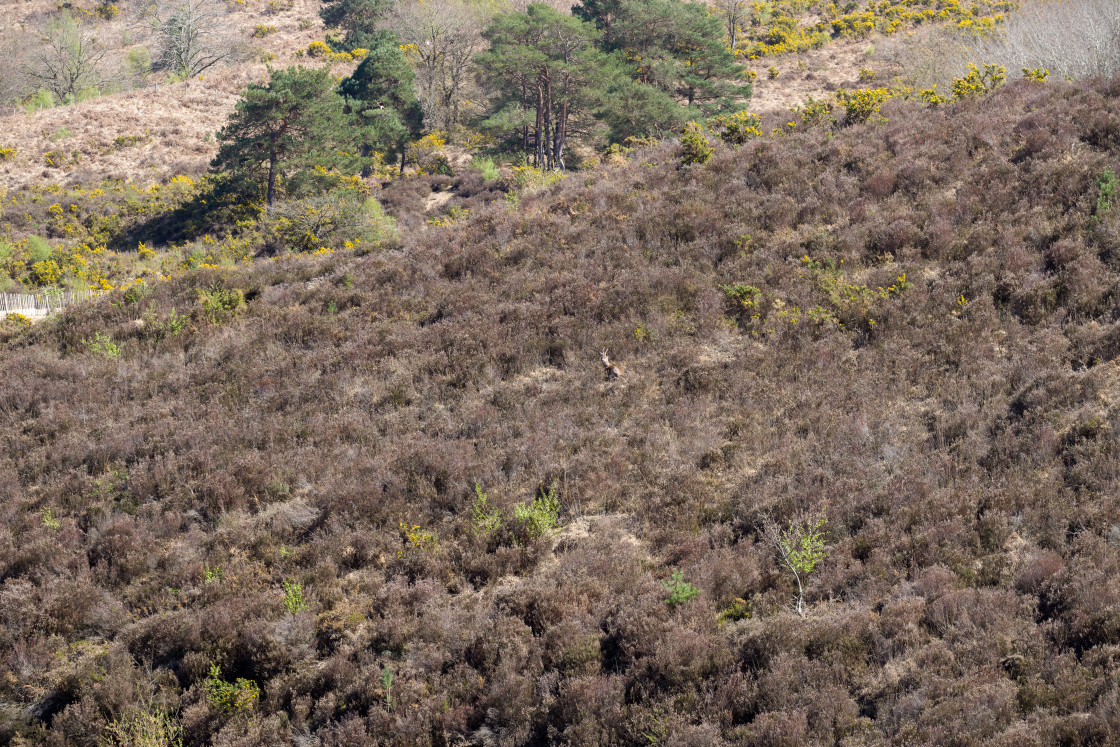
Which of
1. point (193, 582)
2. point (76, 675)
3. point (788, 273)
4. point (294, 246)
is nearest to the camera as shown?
point (76, 675)

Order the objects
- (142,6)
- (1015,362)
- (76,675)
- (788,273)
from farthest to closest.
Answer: (142,6) < (788,273) < (1015,362) < (76,675)

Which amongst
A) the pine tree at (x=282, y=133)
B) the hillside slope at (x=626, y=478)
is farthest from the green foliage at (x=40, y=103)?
the hillside slope at (x=626, y=478)

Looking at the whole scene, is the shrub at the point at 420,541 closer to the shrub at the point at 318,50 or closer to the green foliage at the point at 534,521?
the green foliage at the point at 534,521

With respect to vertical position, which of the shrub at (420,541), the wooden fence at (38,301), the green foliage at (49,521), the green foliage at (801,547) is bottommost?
the wooden fence at (38,301)

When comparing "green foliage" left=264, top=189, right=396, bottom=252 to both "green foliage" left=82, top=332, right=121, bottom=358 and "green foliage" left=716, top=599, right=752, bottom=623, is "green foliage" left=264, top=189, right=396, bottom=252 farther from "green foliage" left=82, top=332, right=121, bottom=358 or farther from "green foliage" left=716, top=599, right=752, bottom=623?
"green foliage" left=716, top=599, right=752, bottom=623

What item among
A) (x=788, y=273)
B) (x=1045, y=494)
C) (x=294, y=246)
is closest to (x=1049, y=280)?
(x=788, y=273)

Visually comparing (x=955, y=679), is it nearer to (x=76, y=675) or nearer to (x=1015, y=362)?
(x=1015, y=362)
